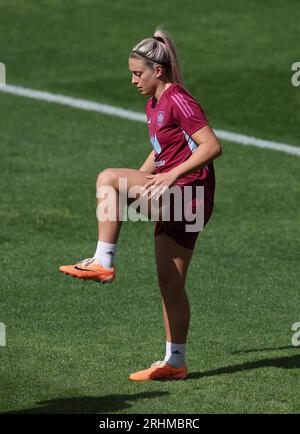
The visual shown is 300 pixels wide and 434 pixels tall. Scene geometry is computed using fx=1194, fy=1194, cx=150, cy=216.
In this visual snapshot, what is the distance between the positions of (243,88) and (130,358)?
10.6 meters

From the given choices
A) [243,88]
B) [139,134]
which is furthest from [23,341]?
[243,88]

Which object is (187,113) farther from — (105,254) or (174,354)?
(174,354)

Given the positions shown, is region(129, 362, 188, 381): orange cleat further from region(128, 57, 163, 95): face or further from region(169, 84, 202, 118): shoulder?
region(128, 57, 163, 95): face

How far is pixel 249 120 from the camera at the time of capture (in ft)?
57.7

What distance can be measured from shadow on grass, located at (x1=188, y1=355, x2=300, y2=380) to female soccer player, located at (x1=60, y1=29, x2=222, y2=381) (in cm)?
31

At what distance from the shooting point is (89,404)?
7.77m

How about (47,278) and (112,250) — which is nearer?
(112,250)

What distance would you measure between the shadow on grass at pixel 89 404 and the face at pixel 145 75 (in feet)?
6.73

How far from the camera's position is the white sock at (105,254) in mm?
7840

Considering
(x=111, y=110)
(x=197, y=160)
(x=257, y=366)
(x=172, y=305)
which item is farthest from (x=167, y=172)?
(x=111, y=110)

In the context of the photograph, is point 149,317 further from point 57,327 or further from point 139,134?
point 139,134

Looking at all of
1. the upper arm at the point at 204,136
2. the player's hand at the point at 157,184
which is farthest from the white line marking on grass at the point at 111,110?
the player's hand at the point at 157,184

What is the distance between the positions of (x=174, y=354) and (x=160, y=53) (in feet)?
6.91

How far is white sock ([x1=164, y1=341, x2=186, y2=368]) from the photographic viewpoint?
840 centimetres
